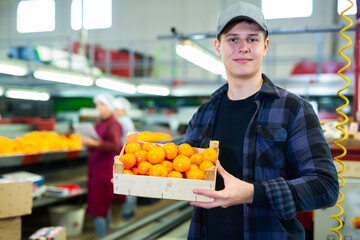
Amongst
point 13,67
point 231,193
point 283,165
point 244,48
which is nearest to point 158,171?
point 231,193

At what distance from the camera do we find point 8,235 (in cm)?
253


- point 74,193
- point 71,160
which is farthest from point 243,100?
point 71,160

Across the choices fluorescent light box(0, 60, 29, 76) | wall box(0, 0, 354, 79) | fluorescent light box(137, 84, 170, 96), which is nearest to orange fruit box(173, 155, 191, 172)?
fluorescent light box(0, 60, 29, 76)

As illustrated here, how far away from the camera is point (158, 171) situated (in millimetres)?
1432

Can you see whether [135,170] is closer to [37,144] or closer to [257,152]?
[257,152]

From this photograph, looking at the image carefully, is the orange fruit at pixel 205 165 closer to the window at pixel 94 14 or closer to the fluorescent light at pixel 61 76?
the fluorescent light at pixel 61 76

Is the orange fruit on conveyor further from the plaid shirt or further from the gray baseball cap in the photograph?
the gray baseball cap

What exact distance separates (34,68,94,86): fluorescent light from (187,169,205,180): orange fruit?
453 cm

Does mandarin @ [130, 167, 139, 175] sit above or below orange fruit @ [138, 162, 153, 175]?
below

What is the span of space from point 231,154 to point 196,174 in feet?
Answer: 0.80

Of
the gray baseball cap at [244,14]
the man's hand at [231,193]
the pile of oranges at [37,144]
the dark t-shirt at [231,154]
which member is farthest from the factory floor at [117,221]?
the gray baseball cap at [244,14]

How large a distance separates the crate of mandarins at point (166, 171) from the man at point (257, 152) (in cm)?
6

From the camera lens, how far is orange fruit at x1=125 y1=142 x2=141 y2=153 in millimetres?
1571

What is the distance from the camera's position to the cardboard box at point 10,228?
2.49 m
